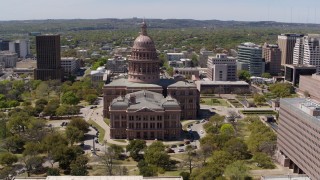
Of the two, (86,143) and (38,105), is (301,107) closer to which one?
(86,143)

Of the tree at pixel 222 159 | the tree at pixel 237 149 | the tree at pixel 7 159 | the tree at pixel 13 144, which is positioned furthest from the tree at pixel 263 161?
the tree at pixel 13 144

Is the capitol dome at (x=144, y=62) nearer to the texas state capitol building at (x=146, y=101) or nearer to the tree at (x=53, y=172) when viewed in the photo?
the texas state capitol building at (x=146, y=101)

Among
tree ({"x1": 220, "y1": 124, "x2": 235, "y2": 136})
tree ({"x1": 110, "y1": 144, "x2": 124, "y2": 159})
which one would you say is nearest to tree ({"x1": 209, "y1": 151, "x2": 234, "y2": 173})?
tree ({"x1": 220, "y1": 124, "x2": 235, "y2": 136})

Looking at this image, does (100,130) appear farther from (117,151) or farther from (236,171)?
(236,171)

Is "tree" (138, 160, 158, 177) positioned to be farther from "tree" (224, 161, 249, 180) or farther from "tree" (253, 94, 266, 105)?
"tree" (253, 94, 266, 105)

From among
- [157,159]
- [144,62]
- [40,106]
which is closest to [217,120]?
[144,62]

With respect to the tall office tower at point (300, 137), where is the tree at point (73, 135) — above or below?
→ below
